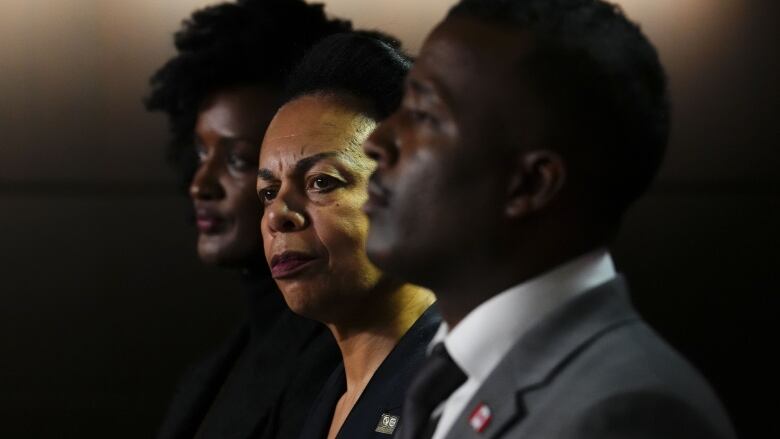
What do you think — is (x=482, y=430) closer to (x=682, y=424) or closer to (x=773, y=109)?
(x=682, y=424)

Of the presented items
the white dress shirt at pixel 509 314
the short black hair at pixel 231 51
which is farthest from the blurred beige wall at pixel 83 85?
the white dress shirt at pixel 509 314

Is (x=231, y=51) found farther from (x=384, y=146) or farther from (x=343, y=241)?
(x=384, y=146)

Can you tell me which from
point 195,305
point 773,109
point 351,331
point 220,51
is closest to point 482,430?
point 351,331

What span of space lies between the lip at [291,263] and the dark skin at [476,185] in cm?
43

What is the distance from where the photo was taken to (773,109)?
8.89 ft

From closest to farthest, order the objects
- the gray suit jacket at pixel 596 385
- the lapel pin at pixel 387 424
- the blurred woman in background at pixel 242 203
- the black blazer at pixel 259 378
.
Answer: the gray suit jacket at pixel 596 385 → the lapel pin at pixel 387 424 → the black blazer at pixel 259 378 → the blurred woman in background at pixel 242 203

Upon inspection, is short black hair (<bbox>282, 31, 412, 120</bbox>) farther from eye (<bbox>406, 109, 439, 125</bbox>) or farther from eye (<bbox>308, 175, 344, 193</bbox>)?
eye (<bbox>406, 109, 439, 125</bbox>)

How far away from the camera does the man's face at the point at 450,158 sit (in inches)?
45.0

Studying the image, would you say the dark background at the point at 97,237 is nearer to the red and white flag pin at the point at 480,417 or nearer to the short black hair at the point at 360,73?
the short black hair at the point at 360,73

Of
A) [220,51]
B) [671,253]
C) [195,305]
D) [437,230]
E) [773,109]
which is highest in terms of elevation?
[437,230]

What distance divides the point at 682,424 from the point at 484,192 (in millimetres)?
264

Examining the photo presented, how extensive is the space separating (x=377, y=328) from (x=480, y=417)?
0.54m

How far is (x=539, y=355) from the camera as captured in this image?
3.65 feet

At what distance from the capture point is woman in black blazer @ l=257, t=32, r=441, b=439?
1.62 m
